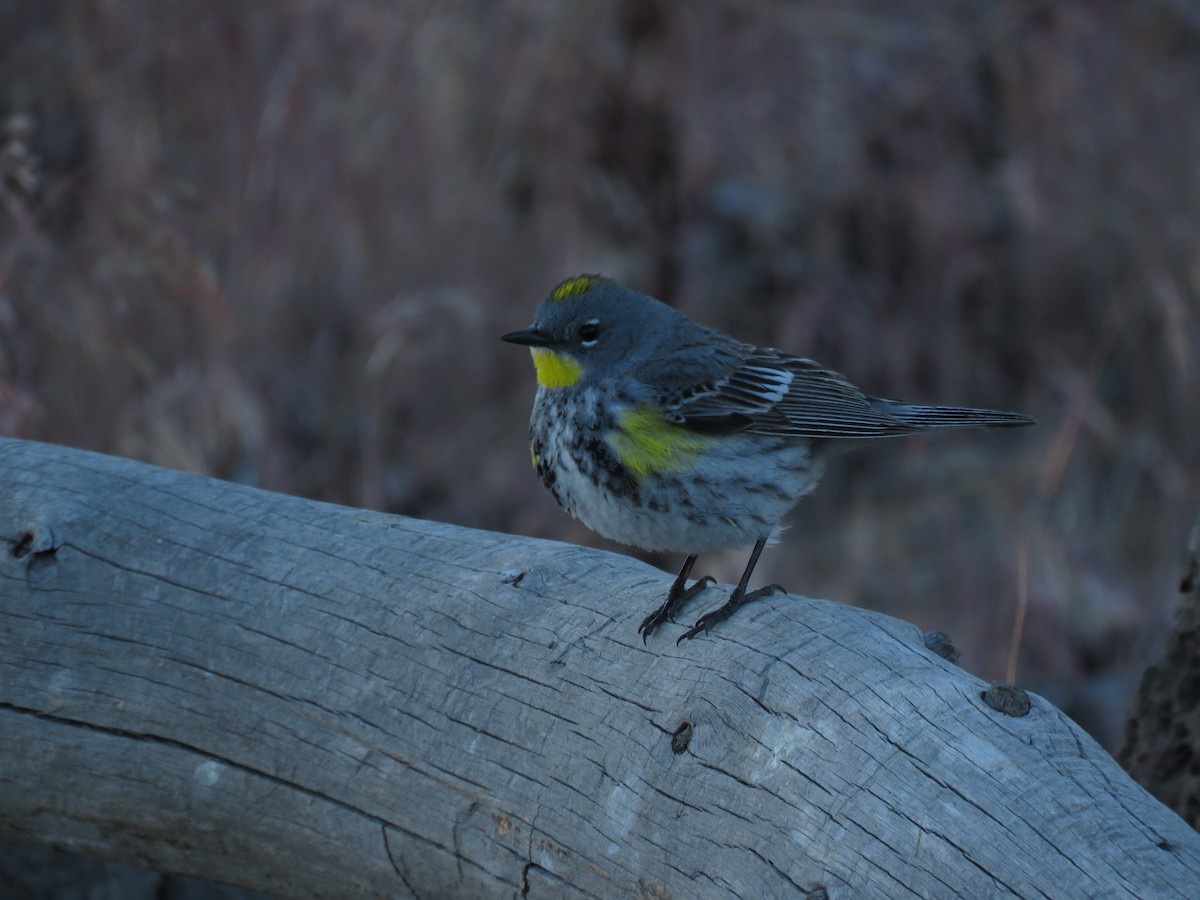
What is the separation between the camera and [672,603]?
2.67 m

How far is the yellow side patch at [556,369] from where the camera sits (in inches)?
134

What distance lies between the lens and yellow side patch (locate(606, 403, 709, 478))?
3.05 m

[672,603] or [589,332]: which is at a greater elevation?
[589,332]

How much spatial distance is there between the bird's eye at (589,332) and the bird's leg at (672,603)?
91 centimetres

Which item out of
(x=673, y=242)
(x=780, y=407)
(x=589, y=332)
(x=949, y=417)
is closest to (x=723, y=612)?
(x=780, y=407)

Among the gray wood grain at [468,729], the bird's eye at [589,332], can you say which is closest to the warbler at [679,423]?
the bird's eye at [589,332]

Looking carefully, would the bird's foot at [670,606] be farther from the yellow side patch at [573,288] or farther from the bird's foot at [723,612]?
the yellow side patch at [573,288]

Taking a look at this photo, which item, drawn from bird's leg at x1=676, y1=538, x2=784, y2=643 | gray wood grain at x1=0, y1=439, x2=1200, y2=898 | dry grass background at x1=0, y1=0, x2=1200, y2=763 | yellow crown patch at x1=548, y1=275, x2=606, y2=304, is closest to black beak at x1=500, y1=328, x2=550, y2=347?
yellow crown patch at x1=548, y1=275, x2=606, y2=304

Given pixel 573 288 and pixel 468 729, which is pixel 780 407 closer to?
pixel 573 288

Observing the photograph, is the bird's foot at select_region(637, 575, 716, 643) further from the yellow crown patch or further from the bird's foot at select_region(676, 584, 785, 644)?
the yellow crown patch

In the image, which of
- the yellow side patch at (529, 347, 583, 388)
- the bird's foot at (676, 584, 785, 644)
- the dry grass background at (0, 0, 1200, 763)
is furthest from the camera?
the dry grass background at (0, 0, 1200, 763)

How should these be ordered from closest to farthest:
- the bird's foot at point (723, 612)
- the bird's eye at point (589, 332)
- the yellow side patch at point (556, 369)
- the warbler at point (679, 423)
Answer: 1. the bird's foot at point (723, 612)
2. the warbler at point (679, 423)
3. the yellow side patch at point (556, 369)
4. the bird's eye at point (589, 332)

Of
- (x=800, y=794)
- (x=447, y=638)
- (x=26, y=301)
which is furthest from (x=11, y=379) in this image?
(x=800, y=794)

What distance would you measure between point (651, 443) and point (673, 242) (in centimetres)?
298
